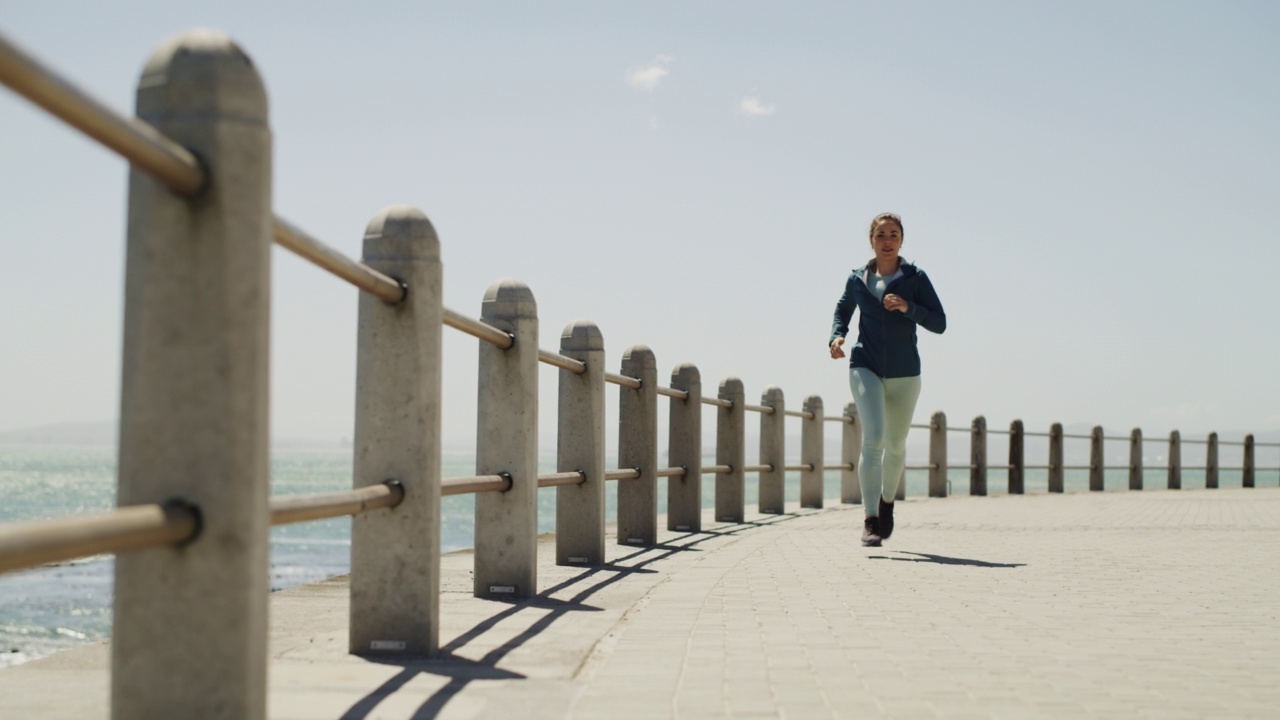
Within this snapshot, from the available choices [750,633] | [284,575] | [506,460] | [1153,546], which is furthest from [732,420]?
[284,575]

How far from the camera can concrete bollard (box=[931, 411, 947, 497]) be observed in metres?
19.4

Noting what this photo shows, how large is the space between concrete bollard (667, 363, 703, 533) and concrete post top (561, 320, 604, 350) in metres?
3.11

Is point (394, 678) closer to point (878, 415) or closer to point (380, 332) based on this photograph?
point (380, 332)

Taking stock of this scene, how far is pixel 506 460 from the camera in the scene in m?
5.65

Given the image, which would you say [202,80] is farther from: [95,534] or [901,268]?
[901,268]

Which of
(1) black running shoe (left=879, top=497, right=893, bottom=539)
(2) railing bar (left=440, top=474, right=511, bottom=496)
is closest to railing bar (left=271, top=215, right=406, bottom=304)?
(2) railing bar (left=440, top=474, right=511, bottom=496)

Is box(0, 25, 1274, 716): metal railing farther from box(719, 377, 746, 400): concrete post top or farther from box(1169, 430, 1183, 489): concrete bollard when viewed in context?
box(1169, 430, 1183, 489): concrete bollard

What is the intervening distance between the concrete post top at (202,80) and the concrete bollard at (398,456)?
1.53 meters

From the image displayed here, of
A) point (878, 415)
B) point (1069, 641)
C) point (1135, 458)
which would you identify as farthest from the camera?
point (1135, 458)

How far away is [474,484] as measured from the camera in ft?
16.4

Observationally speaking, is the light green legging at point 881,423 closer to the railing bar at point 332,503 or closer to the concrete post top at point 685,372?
the concrete post top at point 685,372

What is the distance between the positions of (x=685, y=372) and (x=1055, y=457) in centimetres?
1447

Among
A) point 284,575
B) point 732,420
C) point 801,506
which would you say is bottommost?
point 284,575

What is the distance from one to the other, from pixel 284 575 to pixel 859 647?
31789 millimetres
